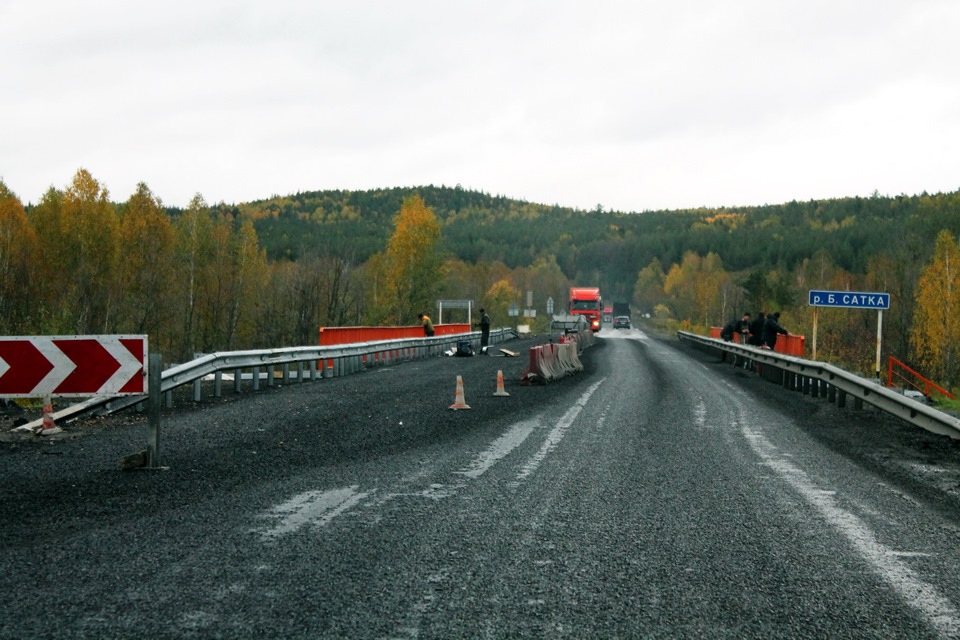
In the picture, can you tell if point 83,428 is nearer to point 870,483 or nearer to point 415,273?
point 870,483

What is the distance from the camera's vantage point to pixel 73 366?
35.4 feet

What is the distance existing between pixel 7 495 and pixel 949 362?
71019mm

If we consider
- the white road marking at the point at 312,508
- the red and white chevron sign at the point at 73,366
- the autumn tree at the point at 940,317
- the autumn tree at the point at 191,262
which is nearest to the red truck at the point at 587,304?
the autumn tree at the point at 940,317

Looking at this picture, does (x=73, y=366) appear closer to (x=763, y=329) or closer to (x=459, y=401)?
(x=459, y=401)

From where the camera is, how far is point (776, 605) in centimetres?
444

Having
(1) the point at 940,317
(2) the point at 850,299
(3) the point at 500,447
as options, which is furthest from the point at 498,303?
(3) the point at 500,447

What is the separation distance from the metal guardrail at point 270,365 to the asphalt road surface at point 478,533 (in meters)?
0.79

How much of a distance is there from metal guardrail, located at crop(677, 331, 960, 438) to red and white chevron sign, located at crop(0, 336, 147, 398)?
949cm

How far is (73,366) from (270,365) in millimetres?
8588

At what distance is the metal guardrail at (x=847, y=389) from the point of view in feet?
36.9

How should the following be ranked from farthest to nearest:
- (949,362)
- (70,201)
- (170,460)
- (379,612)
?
1. (70,201)
2. (949,362)
3. (170,460)
4. (379,612)

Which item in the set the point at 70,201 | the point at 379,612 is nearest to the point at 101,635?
the point at 379,612

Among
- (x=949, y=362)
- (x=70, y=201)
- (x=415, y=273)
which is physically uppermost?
(x=70, y=201)

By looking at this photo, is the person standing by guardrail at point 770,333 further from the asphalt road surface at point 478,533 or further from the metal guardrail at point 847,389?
the asphalt road surface at point 478,533
